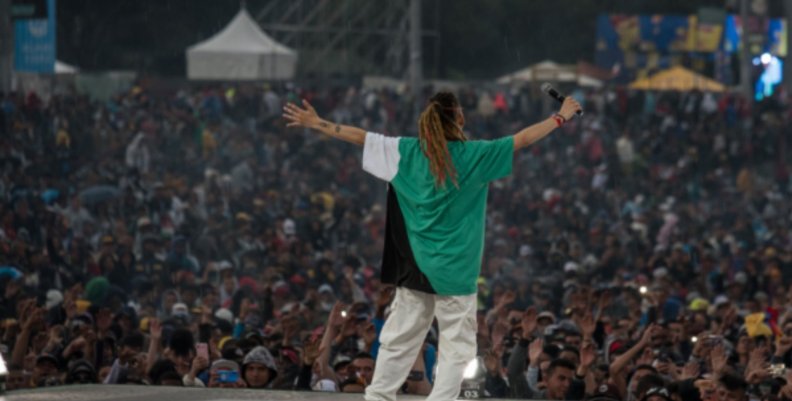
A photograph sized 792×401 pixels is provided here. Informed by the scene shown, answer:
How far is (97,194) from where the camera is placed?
26.8 m

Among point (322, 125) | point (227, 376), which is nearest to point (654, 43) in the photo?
point (227, 376)

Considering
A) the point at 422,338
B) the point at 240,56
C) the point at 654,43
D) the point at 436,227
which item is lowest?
the point at 422,338

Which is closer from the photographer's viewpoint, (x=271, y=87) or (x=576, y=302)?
(x=576, y=302)

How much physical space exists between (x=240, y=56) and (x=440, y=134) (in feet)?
116

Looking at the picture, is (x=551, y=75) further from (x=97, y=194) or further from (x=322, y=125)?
(x=322, y=125)

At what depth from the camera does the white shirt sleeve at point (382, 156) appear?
9.27 metres

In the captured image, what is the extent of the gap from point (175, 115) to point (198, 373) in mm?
25372

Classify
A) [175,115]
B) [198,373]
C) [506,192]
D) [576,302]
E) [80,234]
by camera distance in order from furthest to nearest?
1. [175,115]
2. [506,192]
3. [80,234]
4. [576,302]
5. [198,373]

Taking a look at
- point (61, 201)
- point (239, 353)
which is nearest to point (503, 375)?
point (239, 353)

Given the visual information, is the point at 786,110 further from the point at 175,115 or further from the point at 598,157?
the point at 175,115

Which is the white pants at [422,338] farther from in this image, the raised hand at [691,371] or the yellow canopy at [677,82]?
the yellow canopy at [677,82]

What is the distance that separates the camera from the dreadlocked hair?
30.0 feet

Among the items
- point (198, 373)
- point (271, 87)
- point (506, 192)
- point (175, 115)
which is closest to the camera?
point (198, 373)

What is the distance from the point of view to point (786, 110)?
1655 inches
